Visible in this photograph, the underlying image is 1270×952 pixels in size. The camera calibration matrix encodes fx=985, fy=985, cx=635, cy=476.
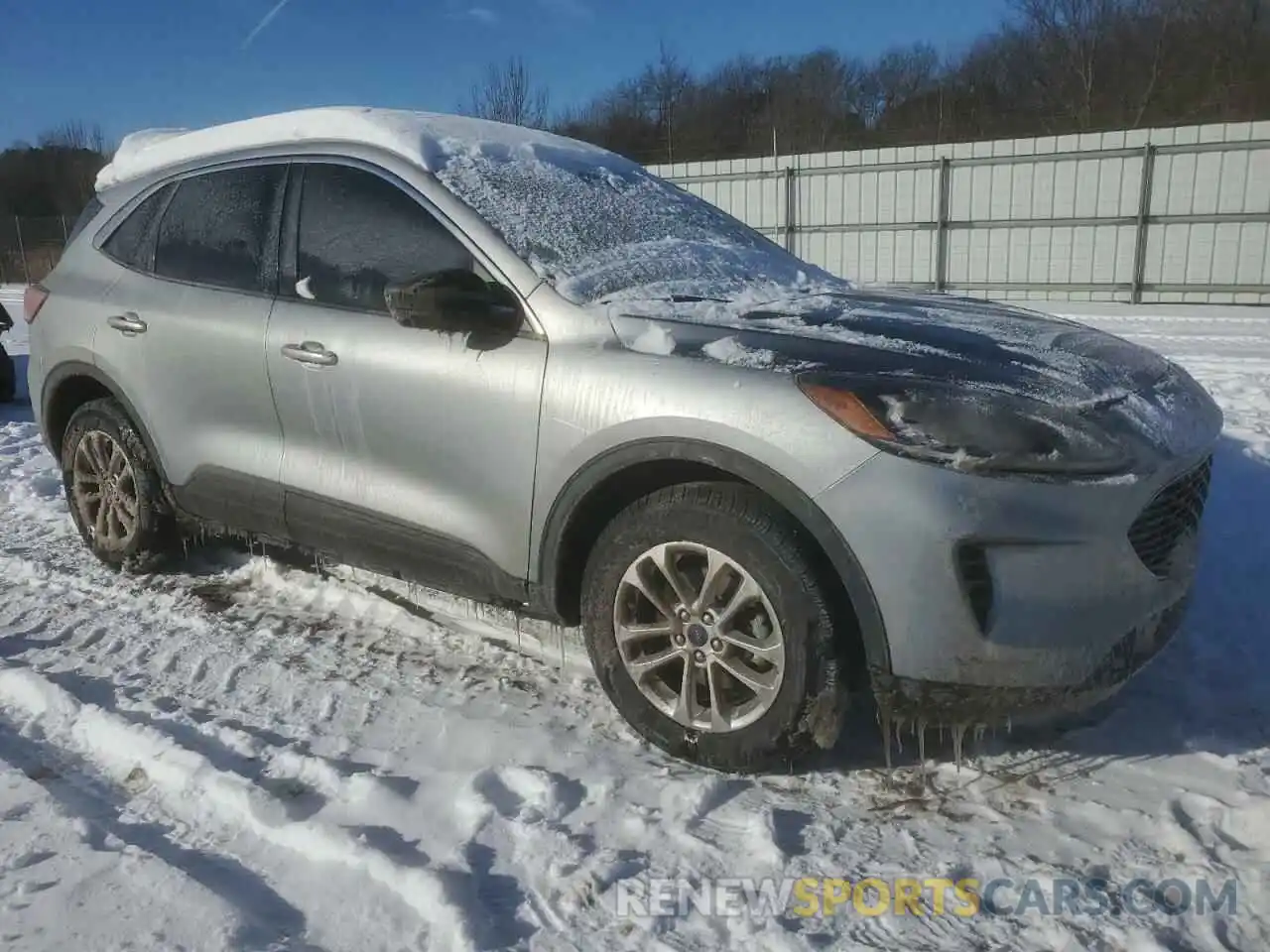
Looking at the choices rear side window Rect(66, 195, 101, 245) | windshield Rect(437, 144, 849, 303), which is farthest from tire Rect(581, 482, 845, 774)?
rear side window Rect(66, 195, 101, 245)

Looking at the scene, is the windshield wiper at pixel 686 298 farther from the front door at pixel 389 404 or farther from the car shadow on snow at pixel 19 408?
the car shadow on snow at pixel 19 408

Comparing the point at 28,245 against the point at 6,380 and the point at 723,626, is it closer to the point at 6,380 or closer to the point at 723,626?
the point at 6,380

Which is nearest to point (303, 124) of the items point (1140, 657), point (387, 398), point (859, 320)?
point (387, 398)

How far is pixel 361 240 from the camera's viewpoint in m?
3.20

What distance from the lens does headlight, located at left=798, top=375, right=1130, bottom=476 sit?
2203 millimetres

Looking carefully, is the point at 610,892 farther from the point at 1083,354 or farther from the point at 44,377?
the point at 44,377

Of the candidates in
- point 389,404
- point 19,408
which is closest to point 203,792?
point 389,404

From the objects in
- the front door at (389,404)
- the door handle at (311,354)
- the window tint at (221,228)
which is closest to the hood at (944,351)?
the front door at (389,404)

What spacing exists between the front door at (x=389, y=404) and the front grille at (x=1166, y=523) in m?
1.55

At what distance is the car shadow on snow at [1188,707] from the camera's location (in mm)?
2658

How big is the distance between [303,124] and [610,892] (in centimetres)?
278

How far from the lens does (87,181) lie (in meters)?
39.8

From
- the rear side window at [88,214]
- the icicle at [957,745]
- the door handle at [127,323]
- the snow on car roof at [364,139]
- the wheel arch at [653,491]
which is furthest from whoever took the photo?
the rear side window at [88,214]

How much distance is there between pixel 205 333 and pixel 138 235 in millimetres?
767
